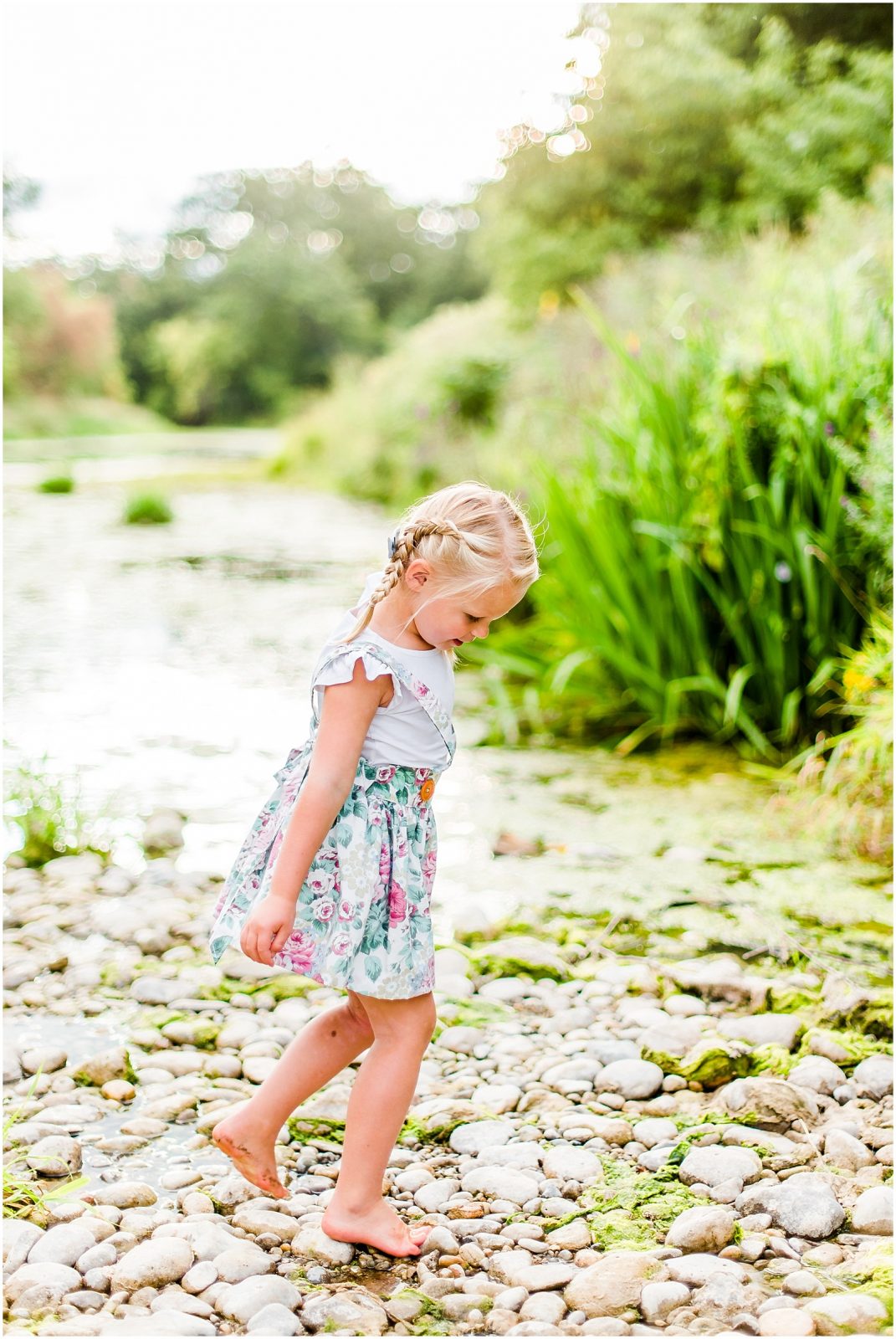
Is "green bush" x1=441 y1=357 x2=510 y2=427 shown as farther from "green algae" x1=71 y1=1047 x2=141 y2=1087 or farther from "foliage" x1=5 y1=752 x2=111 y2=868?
"green algae" x1=71 y1=1047 x2=141 y2=1087

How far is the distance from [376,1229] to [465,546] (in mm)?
973

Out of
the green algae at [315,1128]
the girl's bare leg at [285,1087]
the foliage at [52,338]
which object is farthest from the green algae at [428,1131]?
the foliage at [52,338]

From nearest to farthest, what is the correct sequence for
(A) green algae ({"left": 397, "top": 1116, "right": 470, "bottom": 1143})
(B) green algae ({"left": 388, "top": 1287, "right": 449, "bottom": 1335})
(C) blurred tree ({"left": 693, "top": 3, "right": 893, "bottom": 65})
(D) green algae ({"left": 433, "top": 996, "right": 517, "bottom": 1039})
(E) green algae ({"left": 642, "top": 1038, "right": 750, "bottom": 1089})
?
(B) green algae ({"left": 388, "top": 1287, "right": 449, "bottom": 1335})
(A) green algae ({"left": 397, "top": 1116, "right": 470, "bottom": 1143})
(E) green algae ({"left": 642, "top": 1038, "right": 750, "bottom": 1089})
(D) green algae ({"left": 433, "top": 996, "right": 517, "bottom": 1039})
(C) blurred tree ({"left": 693, "top": 3, "right": 893, "bottom": 65})

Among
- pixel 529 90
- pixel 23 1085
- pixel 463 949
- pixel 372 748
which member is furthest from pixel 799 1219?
pixel 529 90

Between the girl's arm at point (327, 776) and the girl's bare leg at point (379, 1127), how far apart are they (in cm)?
24

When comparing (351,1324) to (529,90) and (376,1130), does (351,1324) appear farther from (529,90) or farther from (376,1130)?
(529,90)

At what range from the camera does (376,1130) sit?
1694 mm

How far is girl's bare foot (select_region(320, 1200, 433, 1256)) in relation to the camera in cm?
167

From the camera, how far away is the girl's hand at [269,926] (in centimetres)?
163

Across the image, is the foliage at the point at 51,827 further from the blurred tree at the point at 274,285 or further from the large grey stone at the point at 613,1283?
the blurred tree at the point at 274,285

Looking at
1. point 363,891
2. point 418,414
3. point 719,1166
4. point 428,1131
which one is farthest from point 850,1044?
point 418,414

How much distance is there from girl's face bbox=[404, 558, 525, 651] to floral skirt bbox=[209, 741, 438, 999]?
20 cm

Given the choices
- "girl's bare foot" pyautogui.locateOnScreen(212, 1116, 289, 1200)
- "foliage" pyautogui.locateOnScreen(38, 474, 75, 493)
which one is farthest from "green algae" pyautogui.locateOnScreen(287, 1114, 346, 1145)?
"foliage" pyautogui.locateOnScreen(38, 474, 75, 493)

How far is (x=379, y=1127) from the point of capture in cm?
169
